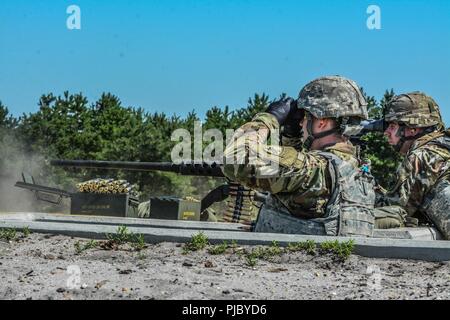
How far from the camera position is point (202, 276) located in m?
4.42

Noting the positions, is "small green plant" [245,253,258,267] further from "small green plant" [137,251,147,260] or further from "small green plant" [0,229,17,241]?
"small green plant" [0,229,17,241]

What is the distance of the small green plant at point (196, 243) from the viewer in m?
5.09

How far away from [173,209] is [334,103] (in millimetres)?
9085

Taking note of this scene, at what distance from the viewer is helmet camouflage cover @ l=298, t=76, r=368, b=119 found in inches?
228

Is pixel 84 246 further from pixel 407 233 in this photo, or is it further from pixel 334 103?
pixel 407 233

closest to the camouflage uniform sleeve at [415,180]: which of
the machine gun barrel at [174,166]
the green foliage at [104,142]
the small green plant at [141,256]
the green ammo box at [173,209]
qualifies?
the small green plant at [141,256]

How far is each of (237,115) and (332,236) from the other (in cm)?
2336

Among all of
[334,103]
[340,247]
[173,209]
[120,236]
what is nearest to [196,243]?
[120,236]

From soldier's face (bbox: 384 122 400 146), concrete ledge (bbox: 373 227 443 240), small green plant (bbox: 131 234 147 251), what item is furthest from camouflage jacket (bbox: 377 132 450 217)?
small green plant (bbox: 131 234 147 251)

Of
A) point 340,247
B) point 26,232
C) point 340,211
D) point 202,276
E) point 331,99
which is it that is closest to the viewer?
point 202,276

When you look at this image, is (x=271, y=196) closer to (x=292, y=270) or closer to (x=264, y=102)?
(x=292, y=270)

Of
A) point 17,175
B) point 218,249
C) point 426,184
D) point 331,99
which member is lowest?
point 218,249

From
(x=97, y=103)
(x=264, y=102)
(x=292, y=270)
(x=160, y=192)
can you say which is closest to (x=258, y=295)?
(x=292, y=270)

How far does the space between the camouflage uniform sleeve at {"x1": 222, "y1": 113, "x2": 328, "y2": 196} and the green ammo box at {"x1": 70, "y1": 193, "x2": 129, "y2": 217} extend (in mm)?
10766
